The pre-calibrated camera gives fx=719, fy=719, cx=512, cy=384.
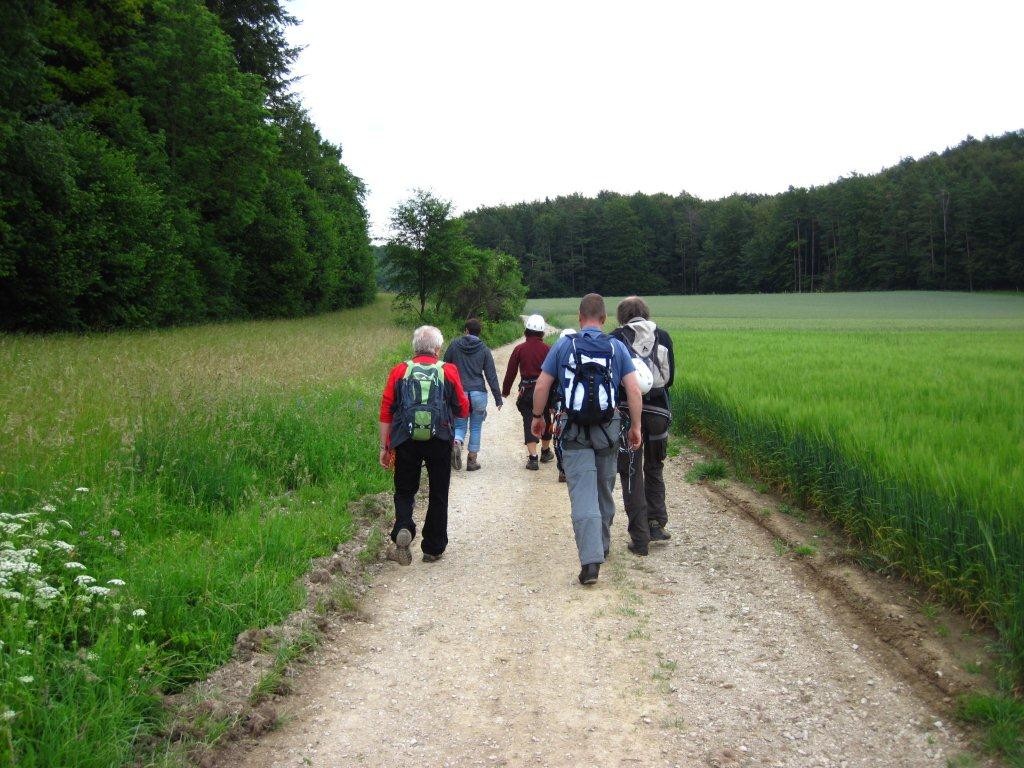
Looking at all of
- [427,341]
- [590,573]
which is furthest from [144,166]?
[590,573]

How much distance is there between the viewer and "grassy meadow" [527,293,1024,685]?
413 centimetres

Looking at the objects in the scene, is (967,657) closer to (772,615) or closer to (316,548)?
(772,615)

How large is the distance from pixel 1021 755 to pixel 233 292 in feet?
118

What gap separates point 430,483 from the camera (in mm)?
6008

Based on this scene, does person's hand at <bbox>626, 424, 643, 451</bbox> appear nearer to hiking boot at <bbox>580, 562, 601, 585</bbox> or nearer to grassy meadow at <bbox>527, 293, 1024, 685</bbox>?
hiking boot at <bbox>580, 562, 601, 585</bbox>

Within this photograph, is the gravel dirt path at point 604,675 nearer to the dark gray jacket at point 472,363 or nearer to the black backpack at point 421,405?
the black backpack at point 421,405

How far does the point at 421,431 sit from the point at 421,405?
0.21 m

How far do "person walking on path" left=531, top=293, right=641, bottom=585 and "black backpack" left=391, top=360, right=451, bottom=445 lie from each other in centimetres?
79

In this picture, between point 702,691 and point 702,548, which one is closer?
point 702,691

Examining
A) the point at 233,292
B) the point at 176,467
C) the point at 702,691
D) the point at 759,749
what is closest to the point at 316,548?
the point at 176,467

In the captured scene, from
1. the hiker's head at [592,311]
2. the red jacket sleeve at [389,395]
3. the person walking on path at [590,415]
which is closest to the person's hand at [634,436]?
the person walking on path at [590,415]

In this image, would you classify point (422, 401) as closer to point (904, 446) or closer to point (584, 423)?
point (584, 423)

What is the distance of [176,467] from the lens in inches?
257

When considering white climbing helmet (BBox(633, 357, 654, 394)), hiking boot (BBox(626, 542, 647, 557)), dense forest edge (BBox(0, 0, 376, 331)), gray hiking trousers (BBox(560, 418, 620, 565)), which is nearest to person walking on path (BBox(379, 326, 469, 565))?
gray hiking trousers (BBox(560, 418, 620, 565))
